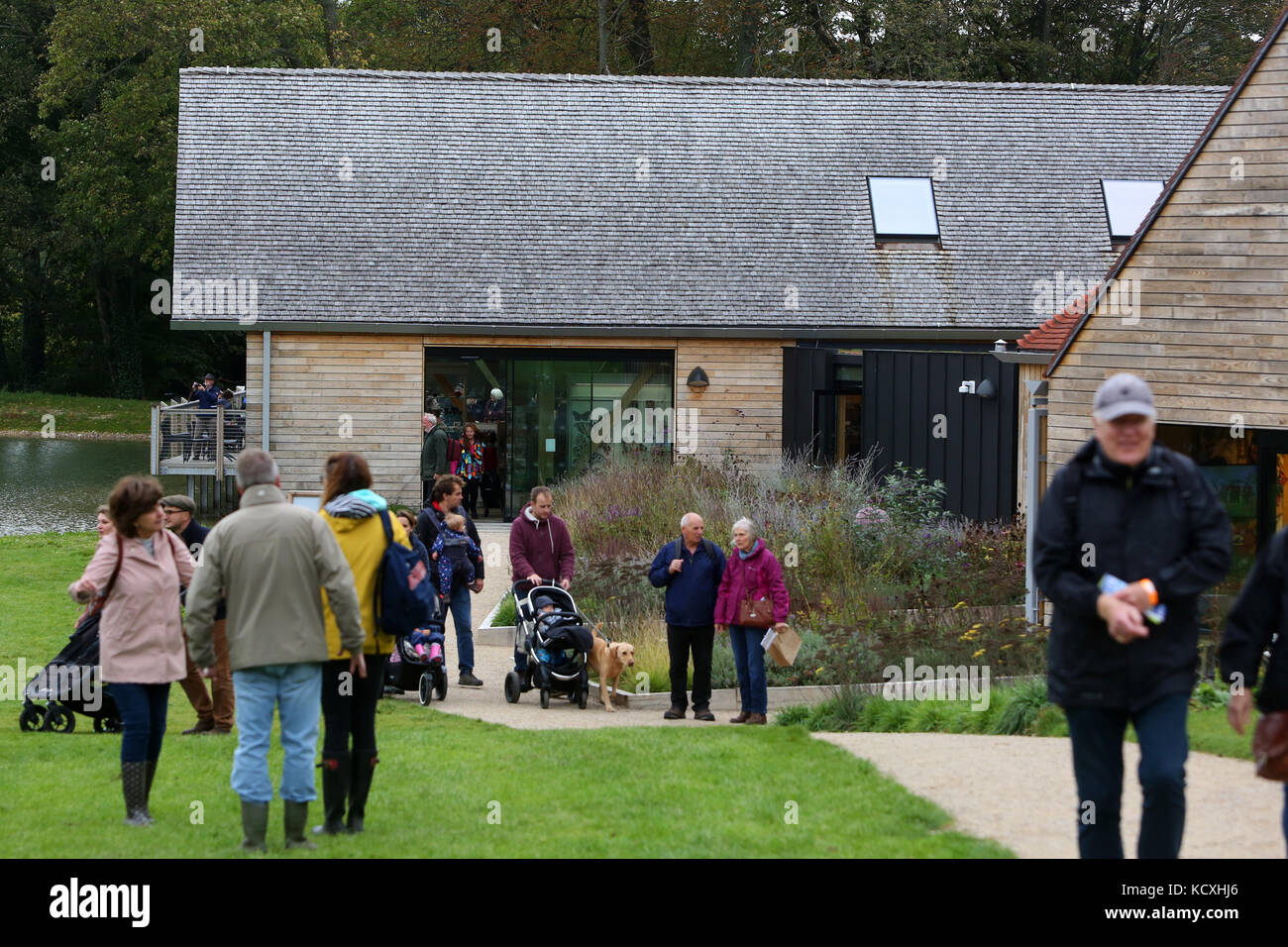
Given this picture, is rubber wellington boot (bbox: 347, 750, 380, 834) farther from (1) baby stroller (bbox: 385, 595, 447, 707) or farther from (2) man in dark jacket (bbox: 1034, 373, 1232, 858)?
(1) baby stroller (bbox: 385, 595, 447, 707)

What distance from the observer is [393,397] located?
26.9 meters

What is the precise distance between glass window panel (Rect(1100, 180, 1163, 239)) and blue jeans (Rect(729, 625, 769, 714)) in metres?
18.6

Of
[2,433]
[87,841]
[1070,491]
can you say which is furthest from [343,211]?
[2,433]

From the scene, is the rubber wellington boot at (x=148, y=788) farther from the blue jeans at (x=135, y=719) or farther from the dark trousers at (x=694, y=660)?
the dark trousers at (x=694, y=660)

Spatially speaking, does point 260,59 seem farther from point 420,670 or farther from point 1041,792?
point 1041,792

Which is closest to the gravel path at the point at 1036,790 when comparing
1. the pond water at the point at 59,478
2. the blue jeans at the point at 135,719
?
the blue jeans at the point at 135,719

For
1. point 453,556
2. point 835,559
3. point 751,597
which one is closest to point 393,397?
point 835,559

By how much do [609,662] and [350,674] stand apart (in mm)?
5493

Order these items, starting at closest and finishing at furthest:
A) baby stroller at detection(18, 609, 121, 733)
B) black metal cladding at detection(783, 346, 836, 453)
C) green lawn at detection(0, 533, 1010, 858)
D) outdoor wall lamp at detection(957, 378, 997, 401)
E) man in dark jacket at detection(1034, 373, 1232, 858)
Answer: man in dark jacket at detection(1034, 373, 1232, 858), green lawn at detection(0, 533, 1010, 858), baby stroller at detection(18, 609, 121, 733), outdoor wall lamp at detection(957, 378, 997, 401), black metal cladding at detection(783, 346, 836, 453)

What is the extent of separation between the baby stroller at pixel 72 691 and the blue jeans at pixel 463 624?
3399 mm

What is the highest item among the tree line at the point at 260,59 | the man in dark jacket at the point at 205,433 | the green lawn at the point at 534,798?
the tree line at the point at 260,59

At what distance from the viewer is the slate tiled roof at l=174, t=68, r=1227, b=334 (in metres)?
27.3

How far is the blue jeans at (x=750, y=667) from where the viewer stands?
12633 mm

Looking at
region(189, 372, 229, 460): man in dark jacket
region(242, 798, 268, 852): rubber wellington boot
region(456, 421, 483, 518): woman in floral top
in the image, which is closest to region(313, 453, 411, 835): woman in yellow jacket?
region(242, 798, 268, 852): rubber wellington boot
